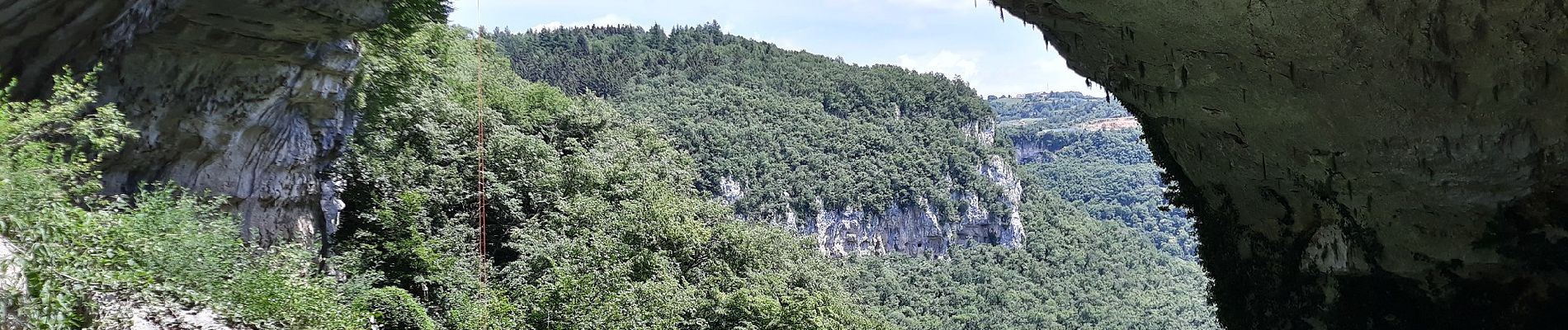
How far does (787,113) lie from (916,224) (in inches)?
658

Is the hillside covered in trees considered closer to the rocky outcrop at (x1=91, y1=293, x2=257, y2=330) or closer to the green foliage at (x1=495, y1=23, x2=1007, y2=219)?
the green foliage at (x1=495, y1=23, x2=1007, y2=219)

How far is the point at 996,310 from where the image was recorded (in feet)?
231

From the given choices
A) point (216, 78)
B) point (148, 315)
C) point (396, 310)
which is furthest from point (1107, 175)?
point (148, 315)

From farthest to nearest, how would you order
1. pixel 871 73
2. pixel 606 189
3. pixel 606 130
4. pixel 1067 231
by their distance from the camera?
pixel 871 73 → pixel 1067 231 → pixel 606 130 → pixel 606 189

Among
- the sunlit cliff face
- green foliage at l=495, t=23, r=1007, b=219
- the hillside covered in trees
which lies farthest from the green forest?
green foliage at l=495, t=23, r=1007, b=219

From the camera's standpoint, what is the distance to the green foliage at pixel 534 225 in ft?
42.4

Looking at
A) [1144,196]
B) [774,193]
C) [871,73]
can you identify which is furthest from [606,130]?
[1144,196]

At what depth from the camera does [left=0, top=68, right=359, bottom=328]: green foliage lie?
5855 millimetres

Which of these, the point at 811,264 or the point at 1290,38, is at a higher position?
the point at 1290,38

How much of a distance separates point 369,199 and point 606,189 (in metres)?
5.19

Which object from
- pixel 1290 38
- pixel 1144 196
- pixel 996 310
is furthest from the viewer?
pixel 1144 196

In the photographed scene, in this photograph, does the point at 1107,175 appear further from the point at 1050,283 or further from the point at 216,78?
the point at 216,78

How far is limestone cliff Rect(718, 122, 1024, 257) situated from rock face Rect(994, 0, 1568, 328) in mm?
70211

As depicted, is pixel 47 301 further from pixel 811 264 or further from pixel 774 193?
pixel 774 193
